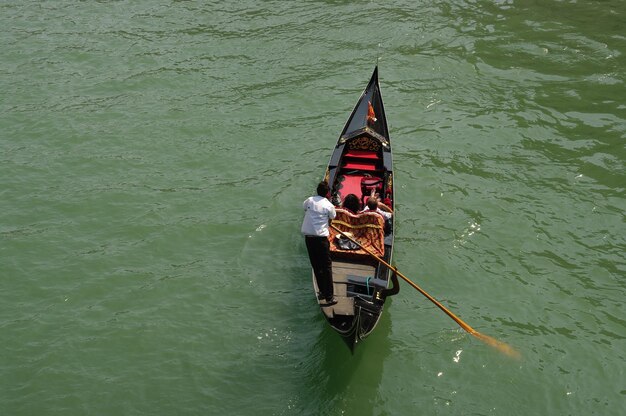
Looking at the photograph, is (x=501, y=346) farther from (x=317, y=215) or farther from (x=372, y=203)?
(x=317, y=215)

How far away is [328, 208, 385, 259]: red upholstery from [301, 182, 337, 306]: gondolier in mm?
835

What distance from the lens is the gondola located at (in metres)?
6.39

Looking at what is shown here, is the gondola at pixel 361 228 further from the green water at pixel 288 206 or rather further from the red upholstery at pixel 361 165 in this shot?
the green water at pixel 288 206

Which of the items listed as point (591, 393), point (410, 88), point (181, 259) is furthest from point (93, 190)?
point (591, 393)

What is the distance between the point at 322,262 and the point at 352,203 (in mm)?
1274

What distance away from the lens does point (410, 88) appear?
40.8 ft

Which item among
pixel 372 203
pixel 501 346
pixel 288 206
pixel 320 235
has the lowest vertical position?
pixel 501 346

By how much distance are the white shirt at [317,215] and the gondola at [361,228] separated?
0.39m

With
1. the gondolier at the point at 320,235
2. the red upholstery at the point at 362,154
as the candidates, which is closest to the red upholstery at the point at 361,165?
the red upholstery at the point at 362,154

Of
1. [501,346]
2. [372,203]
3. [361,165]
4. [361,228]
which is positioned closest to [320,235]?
[361,228]

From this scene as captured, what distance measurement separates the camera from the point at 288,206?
30.4 ft

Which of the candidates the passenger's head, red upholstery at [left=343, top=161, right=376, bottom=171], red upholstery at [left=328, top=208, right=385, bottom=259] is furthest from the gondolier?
red upholstery at [left=343, top=161, right=376, bottom=171]

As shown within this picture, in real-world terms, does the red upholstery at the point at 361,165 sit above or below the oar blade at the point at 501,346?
above

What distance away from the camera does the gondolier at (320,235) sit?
6.49 metres
